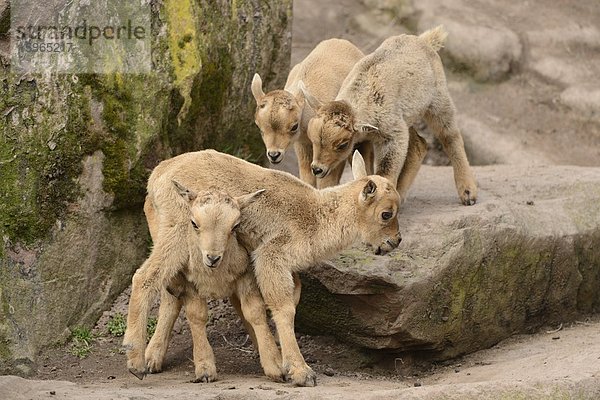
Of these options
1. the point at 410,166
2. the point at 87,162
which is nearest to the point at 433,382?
the point at 410,166

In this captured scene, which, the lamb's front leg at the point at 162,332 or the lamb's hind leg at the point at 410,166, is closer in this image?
the lamb's front leg at the point at 162,332

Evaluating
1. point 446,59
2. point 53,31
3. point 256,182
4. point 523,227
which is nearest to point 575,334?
point 523,227

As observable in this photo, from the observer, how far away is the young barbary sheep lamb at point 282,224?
10.8 m

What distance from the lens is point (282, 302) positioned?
35.5 ft

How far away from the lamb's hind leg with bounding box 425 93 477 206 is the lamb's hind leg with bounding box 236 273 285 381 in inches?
135

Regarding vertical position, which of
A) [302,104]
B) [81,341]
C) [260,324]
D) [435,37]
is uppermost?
[435,37]

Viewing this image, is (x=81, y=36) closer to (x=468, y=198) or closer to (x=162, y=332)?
(x=162, y=332)

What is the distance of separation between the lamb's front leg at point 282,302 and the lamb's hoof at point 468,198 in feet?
10.8

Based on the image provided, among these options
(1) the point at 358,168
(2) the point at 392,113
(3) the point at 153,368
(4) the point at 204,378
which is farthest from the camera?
(2) the point at 392,113

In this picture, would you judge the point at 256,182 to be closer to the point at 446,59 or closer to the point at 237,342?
the point at 237,342

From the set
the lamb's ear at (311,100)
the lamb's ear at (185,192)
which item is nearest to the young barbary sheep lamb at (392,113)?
the lamb's ear at (311,100)

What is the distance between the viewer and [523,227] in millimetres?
12672

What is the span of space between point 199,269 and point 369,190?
176 cm

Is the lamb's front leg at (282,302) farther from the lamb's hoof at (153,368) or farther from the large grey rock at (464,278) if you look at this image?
the lamb's hoof at (153,368)
